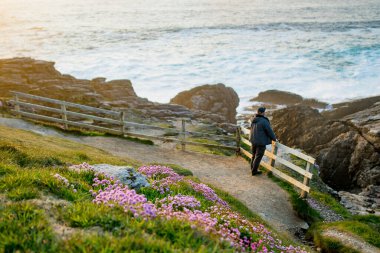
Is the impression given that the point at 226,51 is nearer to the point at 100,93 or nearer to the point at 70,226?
the point at 100,93

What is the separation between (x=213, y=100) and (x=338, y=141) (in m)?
18.2

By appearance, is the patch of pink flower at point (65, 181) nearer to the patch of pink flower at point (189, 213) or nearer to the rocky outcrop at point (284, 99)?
the patch of pink flower at point (189, 213)

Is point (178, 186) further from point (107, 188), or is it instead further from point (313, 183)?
point (313, 183)

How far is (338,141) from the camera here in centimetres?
2355

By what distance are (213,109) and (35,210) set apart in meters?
34.2

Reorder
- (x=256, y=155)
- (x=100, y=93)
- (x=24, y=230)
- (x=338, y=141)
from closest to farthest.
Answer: (x=24, y=230), (x=256, y=155), (x=338, y=141), (x=100, y=93)

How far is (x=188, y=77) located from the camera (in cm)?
6309

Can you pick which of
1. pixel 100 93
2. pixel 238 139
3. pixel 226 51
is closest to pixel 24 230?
pixel 238 139

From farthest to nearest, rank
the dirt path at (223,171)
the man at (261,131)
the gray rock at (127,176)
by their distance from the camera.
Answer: the man at (261,131), the dirt path at (223,171), the gray rock at (127,176)

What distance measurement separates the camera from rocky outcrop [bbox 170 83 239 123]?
39.1 m

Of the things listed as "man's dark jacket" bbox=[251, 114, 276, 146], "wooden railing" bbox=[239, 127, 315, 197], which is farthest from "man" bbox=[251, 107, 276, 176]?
"wooden railing" bbox=[239, 127, 315, 197]

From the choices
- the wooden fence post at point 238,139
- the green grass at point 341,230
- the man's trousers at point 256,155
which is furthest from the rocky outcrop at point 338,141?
the green grass at point 341,230

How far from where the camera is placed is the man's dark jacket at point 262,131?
14.9 metres

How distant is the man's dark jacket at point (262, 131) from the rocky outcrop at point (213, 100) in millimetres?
23331
